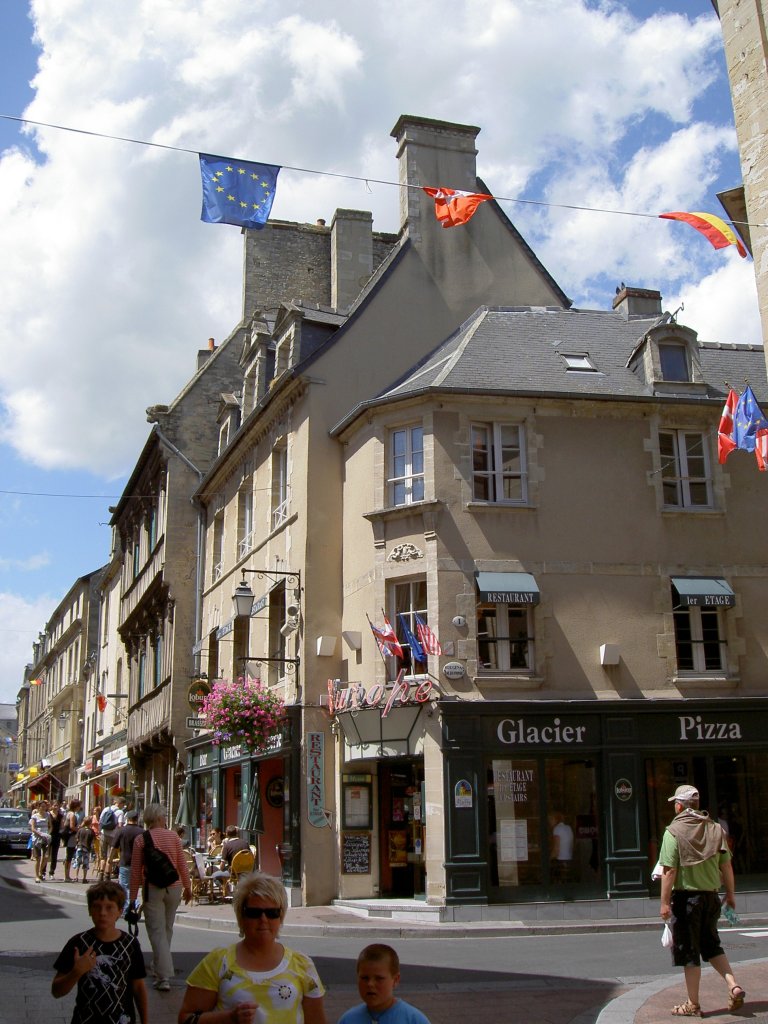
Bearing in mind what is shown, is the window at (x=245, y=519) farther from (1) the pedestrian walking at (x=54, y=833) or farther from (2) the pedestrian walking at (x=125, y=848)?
(2) the pedestrian walking at (x=125, y=848)

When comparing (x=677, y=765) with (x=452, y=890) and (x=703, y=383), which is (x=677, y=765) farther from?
(x=703, y=383)

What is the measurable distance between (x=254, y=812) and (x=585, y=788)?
6.95 metres

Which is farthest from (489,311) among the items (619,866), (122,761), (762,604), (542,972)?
(122,761)

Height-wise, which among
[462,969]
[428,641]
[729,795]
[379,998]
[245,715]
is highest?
[428,641]

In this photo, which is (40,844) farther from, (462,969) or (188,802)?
(462,969)

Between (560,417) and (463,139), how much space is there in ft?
25.2

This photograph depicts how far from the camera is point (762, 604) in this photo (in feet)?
60.2

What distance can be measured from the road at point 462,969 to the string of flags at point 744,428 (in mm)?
6609

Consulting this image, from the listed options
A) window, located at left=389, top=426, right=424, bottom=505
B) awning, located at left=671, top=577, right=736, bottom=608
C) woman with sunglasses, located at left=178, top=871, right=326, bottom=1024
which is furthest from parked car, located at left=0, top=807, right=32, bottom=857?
woman with sunglasses, located at left=178, top=871, right=326, bottom=1024

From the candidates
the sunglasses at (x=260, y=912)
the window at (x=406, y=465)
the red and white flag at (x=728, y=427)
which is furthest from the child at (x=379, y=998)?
the window at (x=406, y=465)

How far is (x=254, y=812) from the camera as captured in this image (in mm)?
21047

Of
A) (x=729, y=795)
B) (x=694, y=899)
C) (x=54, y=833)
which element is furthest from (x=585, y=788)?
(x=54, y=833)

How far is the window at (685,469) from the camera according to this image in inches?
736

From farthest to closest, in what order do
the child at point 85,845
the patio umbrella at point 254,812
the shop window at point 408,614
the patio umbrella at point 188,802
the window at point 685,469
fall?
the patio umbrella at point 188,802 < the child at point 85,845 < the patio umbrella at point 254,812 < the window at point 685,469 < the shop window at point 408,614
